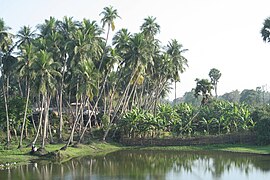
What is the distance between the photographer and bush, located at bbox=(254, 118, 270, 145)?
163ft

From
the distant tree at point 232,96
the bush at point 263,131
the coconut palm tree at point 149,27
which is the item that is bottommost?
the bush at point 263,131

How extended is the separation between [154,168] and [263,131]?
826 inches

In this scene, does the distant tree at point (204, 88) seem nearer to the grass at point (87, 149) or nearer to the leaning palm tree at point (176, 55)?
the leaning palm tree at point (176, 55)

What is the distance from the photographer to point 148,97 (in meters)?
72.4

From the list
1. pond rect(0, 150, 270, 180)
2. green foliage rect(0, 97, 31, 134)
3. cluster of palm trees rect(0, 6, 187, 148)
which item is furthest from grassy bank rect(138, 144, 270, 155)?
green foliage rect(0, 97, 31, 134)

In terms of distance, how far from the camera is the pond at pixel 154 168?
3064cm

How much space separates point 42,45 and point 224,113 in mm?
27195

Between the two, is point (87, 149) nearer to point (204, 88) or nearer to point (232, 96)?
point (204, 88)

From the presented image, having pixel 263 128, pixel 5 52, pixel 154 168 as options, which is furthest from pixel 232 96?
pixel 154 168

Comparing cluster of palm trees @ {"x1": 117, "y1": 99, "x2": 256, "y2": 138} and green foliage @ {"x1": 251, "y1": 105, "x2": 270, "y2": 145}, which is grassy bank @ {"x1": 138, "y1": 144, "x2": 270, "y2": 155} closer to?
green foliage @ {"x1": 251, "y1": 105, "x2": 270, "y2": 145}

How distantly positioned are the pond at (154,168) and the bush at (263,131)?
6613 mm

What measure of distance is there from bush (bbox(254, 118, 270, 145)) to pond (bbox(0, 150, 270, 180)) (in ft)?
21.7

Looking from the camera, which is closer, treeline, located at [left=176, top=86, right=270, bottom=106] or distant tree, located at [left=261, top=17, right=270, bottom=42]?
distant tree, located at [left=261, top=17, right=270, bottom=42]

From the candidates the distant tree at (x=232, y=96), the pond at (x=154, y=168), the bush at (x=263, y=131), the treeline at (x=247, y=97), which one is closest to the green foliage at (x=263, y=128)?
the bush at (x=263, y=131)
